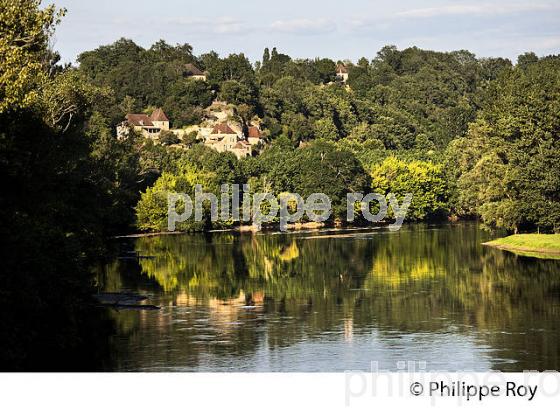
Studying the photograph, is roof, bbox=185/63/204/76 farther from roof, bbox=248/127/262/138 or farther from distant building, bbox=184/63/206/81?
roof, bbox=248/127/262/138

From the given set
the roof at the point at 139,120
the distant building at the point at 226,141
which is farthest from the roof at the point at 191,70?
the distant building at the point at 226,141

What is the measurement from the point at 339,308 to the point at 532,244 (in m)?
30.9

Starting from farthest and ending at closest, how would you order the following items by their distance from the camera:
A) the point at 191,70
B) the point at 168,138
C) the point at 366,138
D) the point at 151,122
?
the point at 191,70, the point at 366,138, the point at 151,122, the point at 168,138

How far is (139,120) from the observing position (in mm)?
154625

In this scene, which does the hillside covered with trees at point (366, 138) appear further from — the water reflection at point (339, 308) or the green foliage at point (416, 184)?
the water reflection at point (339, 308)

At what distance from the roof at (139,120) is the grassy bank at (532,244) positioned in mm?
82386

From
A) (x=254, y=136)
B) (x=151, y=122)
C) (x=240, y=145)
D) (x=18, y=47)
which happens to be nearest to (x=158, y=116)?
(x=151, y=122)

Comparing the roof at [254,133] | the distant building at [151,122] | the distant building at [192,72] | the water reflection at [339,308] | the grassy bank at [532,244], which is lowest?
the water reflection at [339,308]

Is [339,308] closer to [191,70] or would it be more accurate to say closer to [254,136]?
[254,136]

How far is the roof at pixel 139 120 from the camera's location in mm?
153000

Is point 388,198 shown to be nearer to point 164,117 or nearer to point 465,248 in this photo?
point 465,248

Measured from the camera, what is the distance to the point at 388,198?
4678 inches

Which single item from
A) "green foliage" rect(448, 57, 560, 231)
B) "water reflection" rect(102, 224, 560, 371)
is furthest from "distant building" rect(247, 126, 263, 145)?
"water reflection" rect(102, 224, 560, 371)
